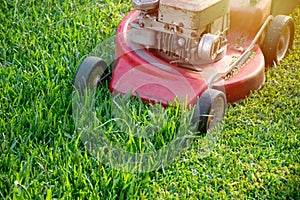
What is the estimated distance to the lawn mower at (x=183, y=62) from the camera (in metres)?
2.72

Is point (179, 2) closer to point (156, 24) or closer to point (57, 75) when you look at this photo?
point (156, 24)

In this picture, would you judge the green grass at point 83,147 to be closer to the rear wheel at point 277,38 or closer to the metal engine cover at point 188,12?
the rear wheel at point 277,38

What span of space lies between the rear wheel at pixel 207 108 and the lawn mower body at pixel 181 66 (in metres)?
0.10

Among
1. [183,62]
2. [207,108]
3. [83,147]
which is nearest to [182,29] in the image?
[183,62]

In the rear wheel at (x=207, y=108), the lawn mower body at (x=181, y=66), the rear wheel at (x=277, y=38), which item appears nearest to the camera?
the rear wheel at (x=207, y=108)

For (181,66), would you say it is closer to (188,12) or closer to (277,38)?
(188,12)

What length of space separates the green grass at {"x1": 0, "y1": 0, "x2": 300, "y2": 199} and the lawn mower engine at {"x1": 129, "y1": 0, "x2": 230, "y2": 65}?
14.1 inches

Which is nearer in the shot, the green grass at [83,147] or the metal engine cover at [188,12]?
the green grass at [83,147]

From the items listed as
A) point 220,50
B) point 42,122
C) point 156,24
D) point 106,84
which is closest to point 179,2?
point 156,24

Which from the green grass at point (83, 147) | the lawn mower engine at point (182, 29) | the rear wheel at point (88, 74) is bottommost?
the green grass at point (83, 147)

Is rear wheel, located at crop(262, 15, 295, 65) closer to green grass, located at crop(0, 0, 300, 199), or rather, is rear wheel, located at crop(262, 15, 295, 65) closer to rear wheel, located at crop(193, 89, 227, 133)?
green grass, located at crop(0, 0, 300, 199)

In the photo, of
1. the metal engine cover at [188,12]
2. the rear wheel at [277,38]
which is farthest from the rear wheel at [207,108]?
the rear wheel at [277,38]

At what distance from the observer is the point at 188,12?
270cm

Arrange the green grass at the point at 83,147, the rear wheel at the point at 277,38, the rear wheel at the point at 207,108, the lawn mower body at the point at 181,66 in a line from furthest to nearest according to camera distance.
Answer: the rear wheel at the point at 277,38
the lawn mower body at the point at 181,66
the rear wheel at the point at 207,108
the green grass at the point at 83,147
